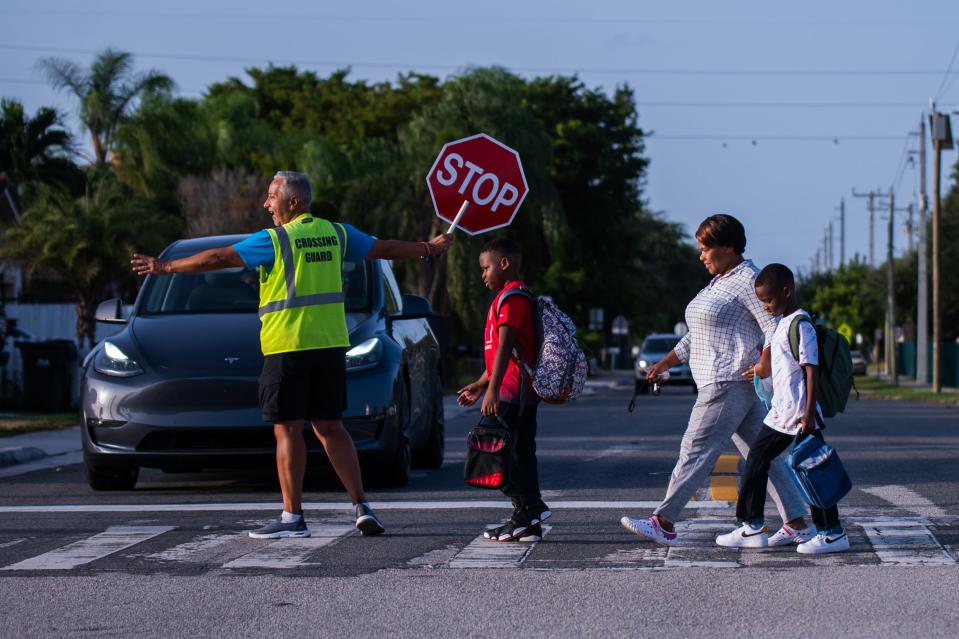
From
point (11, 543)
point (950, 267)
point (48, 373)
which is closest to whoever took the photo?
point (11, 543)

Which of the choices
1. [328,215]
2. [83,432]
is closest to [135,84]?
[328,215]

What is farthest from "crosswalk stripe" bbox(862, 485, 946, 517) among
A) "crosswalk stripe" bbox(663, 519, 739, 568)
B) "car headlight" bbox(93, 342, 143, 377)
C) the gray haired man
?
"car headlight" bbox(93, 342, 143, 377)

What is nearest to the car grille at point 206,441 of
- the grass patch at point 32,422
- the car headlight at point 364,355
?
the car headlight at point 364,355

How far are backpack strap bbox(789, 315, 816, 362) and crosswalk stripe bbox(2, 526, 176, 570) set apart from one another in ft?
11.2

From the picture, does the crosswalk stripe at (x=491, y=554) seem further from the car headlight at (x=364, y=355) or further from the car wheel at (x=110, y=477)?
the car wheel at (x=110, y=477)

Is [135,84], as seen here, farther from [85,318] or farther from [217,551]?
[217,551]

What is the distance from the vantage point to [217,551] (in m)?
7.71

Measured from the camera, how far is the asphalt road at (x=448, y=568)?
5824 mm

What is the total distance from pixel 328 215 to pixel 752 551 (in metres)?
26.0

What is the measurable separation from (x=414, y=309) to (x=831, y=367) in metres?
4.37

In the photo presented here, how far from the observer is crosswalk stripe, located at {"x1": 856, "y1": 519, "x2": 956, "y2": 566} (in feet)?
23.5

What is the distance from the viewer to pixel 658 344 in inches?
1751

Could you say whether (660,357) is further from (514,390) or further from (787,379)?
(787,379)

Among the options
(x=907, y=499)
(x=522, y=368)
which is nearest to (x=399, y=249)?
(x=522, y=368)
